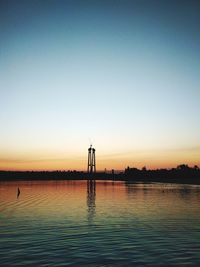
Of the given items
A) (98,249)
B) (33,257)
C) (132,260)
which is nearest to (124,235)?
(98,249)

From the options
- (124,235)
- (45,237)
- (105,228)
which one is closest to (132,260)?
(124,235)

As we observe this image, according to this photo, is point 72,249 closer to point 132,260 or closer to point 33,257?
point 33,257

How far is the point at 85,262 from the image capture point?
19172 mm

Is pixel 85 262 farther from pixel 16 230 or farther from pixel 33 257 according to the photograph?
pixel 16 230

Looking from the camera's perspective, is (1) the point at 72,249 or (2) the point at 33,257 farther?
(1) the point at 72,249

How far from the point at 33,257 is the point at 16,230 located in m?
11.2

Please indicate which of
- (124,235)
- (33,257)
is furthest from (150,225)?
(33,257)

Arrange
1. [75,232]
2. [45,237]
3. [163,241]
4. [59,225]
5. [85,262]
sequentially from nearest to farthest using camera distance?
[85,262] < [163,241] < [45,237] < [75,232] < [59,225]

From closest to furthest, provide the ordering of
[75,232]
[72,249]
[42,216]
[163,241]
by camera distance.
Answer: [72,249]
[163,241]
[75,232]
[42,216]

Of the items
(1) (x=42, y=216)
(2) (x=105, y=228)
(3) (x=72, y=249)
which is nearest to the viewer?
(3) (x=72, y=249)

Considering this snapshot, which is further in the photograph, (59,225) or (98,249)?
(59,225)

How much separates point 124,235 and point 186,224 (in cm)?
963

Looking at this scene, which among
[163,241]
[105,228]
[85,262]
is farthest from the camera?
[105,228]

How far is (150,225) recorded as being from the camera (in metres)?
33.5
